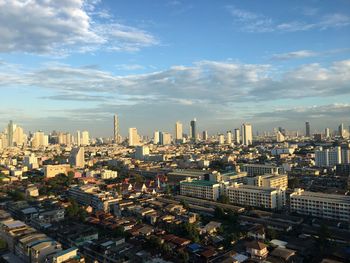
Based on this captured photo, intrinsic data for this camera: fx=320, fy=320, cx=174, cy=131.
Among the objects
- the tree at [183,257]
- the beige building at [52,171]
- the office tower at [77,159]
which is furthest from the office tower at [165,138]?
the tree at [183,257]

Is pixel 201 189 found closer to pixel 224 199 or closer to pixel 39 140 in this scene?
pixel 224 199

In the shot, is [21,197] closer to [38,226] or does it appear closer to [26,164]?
[38,226]

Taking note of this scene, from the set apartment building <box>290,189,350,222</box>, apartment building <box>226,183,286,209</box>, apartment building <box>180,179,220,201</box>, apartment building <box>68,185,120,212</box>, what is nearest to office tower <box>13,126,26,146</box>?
apartment building <box>68,185,120,212</box>

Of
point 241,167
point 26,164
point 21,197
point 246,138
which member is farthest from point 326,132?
point 21,197

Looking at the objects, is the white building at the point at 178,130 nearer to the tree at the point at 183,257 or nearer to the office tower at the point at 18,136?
the office tower at the point at 18,136

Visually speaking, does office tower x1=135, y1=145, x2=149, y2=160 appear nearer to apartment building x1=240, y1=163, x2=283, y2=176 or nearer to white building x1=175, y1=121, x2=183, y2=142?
apartment building x1=240, y1=163, x2=283, y2=176
